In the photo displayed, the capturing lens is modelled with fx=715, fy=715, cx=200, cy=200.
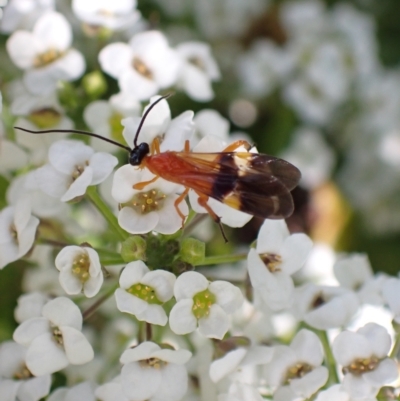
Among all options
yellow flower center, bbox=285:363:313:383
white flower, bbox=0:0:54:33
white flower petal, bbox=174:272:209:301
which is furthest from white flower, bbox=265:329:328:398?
white flower, bbox=0:0:54:33

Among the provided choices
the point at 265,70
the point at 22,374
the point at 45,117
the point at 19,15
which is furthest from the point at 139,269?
the point at 265,70

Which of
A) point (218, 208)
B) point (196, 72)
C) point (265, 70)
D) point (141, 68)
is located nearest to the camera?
point (218, 208)

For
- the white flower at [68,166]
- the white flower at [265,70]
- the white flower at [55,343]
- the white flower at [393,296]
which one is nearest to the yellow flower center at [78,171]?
the white flower at [68,166]

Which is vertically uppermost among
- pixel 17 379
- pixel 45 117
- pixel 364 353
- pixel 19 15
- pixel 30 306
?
pixel 19 15

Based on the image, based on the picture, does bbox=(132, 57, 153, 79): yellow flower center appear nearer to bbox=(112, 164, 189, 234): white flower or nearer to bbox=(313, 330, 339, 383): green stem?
bbox=(112, 164, 189, 234): white flower

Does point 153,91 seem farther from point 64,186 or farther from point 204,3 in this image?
point 204,3

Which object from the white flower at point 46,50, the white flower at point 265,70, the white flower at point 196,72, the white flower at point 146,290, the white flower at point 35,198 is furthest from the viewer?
the white flower at point 265,70

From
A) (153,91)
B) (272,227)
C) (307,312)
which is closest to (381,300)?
(307,312)

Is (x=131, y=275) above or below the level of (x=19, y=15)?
below

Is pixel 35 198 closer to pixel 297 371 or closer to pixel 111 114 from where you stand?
pixel 111 114

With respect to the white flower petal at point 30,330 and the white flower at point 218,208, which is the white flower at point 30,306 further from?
the white flower at point 218,208
